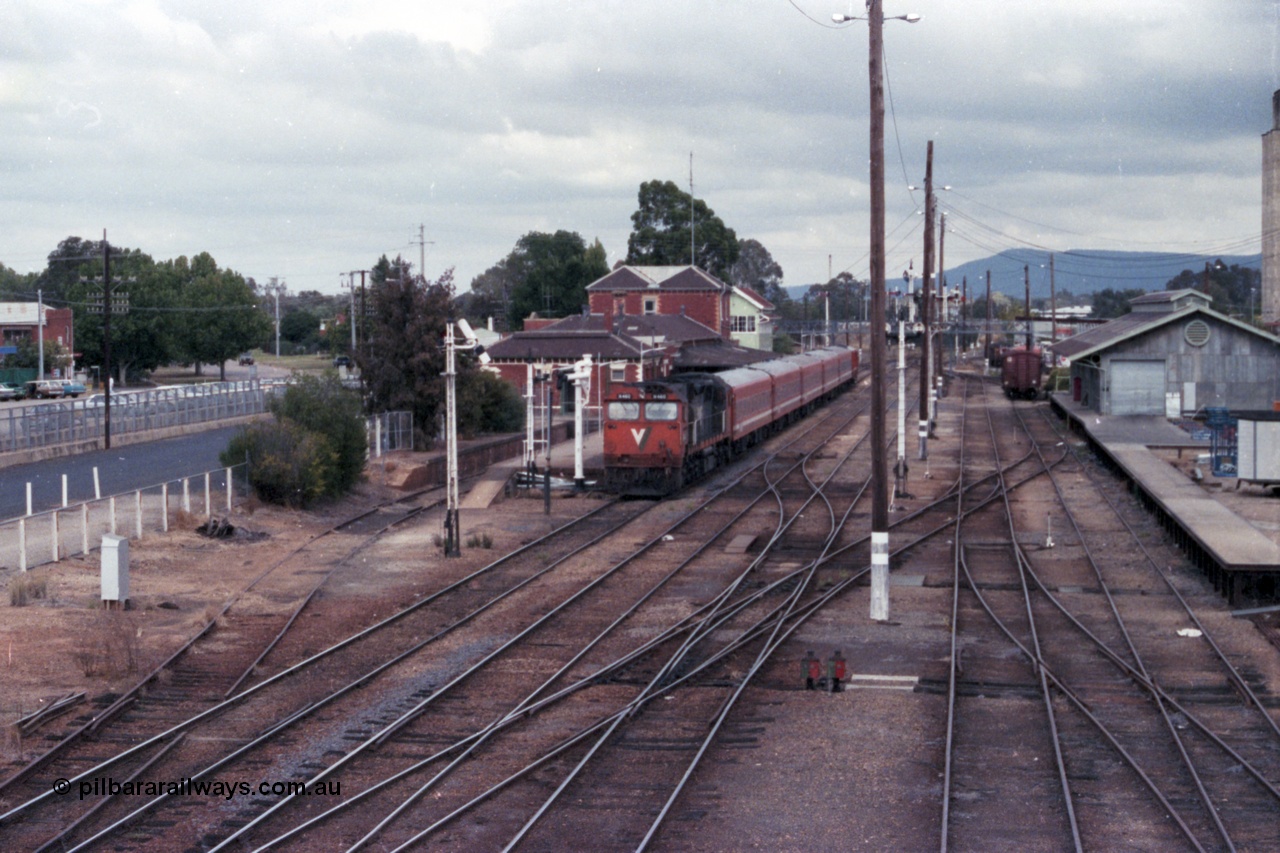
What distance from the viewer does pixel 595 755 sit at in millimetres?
12094

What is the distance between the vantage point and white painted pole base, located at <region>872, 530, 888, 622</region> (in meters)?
18.0

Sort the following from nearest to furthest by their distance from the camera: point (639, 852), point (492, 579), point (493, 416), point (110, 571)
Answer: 1. point (639, 852)
2. point (110, 571)
3. point (492, 579)
4. point (493, 416)

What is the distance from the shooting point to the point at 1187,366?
50812 millimetres

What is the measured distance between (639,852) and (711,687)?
5190mm

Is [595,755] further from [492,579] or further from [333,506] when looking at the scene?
[333,506]

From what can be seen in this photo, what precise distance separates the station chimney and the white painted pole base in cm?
8856

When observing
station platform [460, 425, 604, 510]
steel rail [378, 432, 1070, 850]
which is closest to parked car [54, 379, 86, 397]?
station platform [460, 425, 604, 510]

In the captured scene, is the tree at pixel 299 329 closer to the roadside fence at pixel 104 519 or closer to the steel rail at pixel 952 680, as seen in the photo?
the roadside fence at pixel 104 519

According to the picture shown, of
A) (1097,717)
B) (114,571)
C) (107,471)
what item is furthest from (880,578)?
(107,471)

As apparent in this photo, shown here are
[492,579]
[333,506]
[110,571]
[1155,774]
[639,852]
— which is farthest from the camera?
[333,506]

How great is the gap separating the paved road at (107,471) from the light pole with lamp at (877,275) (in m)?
17.9

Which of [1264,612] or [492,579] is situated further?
[492,579]

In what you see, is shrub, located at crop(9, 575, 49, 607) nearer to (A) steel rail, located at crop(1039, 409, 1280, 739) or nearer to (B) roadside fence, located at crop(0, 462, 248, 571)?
(B) roadside fence, located at crop(0, 462, 248, 571)

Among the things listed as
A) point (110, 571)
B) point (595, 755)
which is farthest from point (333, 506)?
point (595, 755)
